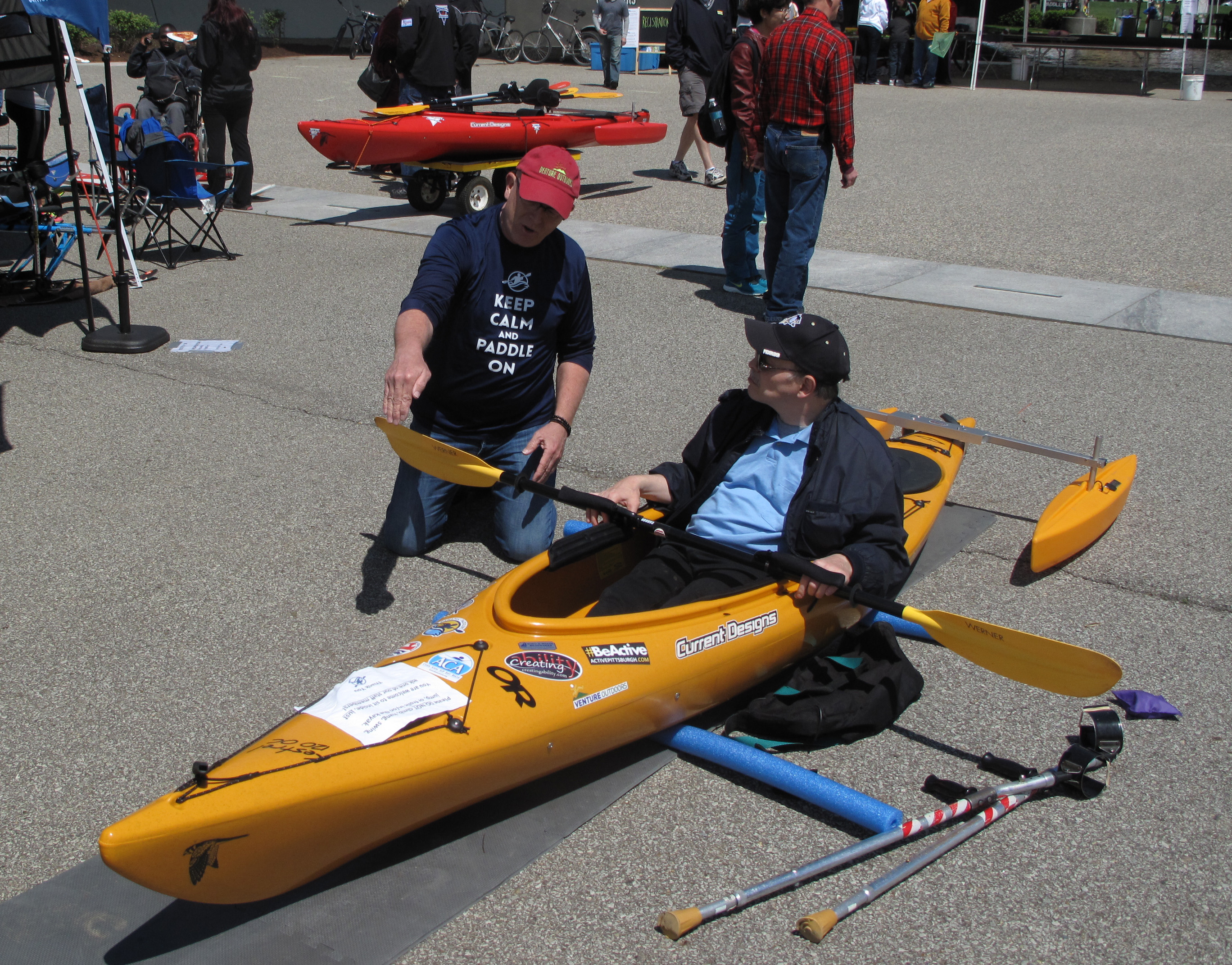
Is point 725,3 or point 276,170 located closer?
point 725,3

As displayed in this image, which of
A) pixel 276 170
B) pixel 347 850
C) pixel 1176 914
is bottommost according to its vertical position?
pixel 1176 914

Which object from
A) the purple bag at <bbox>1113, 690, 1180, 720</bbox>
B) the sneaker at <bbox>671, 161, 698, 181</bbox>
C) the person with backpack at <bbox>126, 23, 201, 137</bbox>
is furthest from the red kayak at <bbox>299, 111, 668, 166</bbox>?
the purple bag at <bbox>1113, 690, 1180, 720</bbox>

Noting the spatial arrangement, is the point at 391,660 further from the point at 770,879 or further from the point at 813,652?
the point at 813,652

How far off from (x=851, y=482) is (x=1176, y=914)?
Result: 1.43 metres

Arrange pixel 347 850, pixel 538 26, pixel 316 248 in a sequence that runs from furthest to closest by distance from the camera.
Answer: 1. pixel 538 26
2. pixel 316 248
3. pixel 347 850

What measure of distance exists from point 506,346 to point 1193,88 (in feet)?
63.9

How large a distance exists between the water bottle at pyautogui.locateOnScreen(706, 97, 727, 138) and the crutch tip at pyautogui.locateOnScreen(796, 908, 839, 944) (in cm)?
667

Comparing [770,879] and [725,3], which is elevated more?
[725,3]

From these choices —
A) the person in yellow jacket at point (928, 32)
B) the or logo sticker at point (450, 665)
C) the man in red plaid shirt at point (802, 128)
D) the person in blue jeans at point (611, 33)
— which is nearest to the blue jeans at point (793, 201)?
the man in red plaid shirt at point (802, 128)

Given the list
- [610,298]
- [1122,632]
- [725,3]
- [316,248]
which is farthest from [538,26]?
[1122,632]

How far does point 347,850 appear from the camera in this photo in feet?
8.26

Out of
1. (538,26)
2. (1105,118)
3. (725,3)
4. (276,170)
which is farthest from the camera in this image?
(538,26)

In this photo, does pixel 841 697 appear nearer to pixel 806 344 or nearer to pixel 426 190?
pixel 806 344

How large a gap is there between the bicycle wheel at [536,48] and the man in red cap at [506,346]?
73.3 ft
